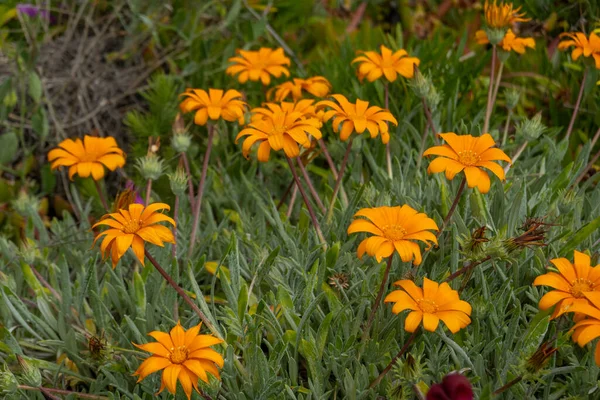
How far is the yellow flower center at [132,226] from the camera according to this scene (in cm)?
115

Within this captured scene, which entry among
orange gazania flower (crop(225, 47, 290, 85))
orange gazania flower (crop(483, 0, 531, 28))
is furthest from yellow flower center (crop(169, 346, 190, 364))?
orange gazania flower (crop(483, 0, 531, 28))

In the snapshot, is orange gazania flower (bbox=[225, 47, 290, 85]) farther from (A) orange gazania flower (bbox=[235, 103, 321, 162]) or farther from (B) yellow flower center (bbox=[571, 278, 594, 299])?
(B) yellow flower center (bbox=[571, 278, 594, 299])

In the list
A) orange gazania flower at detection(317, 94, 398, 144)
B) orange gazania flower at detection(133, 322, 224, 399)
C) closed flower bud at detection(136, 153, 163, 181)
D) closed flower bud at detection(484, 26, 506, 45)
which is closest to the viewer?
orange gazania flower at detection(133, 322, 224, 399)

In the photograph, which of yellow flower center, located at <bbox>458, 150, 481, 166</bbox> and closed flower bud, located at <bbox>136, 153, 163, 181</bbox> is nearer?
yellow flower center, located at <bbox>458, 150, 481, 166</bbox>

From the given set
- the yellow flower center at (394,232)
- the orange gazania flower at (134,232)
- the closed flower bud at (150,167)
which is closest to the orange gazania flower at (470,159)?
the yellow flower center at (394,232)

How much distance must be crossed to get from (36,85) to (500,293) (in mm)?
1457

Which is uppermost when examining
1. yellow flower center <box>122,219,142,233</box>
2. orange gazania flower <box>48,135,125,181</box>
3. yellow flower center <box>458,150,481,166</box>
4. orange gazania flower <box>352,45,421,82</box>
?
orange gazania flower <box>352,45,421,82</box>

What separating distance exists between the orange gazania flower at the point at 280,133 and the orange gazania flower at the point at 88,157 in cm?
38

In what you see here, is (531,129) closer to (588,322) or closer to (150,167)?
(588,322)

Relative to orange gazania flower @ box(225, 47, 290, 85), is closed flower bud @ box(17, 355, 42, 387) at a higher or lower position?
lower

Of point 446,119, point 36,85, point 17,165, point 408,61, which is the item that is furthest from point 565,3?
point 17,165

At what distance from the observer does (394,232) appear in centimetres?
112

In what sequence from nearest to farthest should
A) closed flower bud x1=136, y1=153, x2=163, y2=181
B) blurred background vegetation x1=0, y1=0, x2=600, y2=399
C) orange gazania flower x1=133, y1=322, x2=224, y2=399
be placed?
orange gazania flower x1=133, y1=322, x2=224, y2=399 < blurred background vegetation x1=0, y1=0, x2=600, y2=399 < closed flower bud x1=136, y1=153, x2=163, y2=181

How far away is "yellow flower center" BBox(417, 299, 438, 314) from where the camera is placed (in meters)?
1.08
